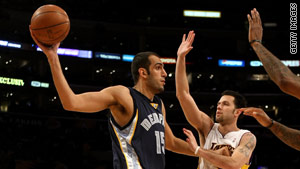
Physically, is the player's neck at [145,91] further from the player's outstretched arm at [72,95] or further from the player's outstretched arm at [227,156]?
the player's outstretched arm at [227,156]

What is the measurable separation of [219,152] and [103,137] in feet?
45.9

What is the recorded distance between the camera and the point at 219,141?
4828mm

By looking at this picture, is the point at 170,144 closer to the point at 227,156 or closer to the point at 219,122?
the point at 227,156

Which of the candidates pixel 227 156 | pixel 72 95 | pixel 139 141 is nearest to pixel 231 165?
pixel 227 156

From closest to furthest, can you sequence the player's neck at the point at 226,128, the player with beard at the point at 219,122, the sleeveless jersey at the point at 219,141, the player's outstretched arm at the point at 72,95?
the player's outstretched arm at the point at 72,95
the player with beard at the point at 219,122
the sleeveless jersey at the point at 219,141
the player's neck at the point at 226,128

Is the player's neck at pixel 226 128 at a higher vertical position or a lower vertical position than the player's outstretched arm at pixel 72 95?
lower

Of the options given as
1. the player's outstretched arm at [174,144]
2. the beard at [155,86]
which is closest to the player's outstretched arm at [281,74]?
the beard at [155,86]

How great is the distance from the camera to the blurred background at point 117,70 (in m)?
16.7

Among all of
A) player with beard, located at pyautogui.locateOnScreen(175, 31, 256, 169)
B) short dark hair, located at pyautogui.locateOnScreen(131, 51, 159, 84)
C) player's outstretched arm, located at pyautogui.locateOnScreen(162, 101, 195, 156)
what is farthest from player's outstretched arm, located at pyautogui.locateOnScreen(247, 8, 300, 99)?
player's outstretched arm, located at pyautogui.locateOnScreen(162, 101, 195, 156)

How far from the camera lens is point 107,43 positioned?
2569 centimetres

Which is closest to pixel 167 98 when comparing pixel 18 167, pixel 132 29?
pixel 132 29

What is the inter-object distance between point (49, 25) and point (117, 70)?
66.5ft

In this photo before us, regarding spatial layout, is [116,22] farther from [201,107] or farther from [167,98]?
[201,107]

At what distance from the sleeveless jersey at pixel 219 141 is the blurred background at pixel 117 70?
902cm
